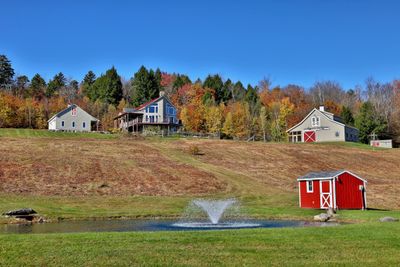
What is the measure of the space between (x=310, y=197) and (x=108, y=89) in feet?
327

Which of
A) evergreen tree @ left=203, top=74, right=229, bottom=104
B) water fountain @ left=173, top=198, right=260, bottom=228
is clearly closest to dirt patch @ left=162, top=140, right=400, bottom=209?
water fountain @ left=173, top=198, right=260, bottom=228

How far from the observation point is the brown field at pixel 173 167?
154 ft

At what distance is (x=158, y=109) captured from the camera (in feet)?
319

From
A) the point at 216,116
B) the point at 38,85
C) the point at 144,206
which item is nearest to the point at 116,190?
the point at 144,206

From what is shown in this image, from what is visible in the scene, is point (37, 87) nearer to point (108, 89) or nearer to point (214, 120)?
point (108, 89)

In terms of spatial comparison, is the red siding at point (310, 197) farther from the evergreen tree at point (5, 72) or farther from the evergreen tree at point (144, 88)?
the evergreen tree at point (5, 72)

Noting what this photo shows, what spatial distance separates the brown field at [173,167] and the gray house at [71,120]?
78.7 feet

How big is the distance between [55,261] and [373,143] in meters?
91.2

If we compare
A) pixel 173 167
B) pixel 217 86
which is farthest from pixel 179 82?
pixel 173 167

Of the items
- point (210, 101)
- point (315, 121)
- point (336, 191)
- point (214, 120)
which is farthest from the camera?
point (210, 101)

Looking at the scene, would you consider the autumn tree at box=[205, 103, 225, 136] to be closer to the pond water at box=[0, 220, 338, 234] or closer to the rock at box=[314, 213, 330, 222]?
the rock at box=[314, 213, 330, 222]

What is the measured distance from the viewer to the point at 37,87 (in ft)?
455

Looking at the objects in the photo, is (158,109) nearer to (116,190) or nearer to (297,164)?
(297,164)

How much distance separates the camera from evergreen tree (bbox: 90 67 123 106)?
131500mm
